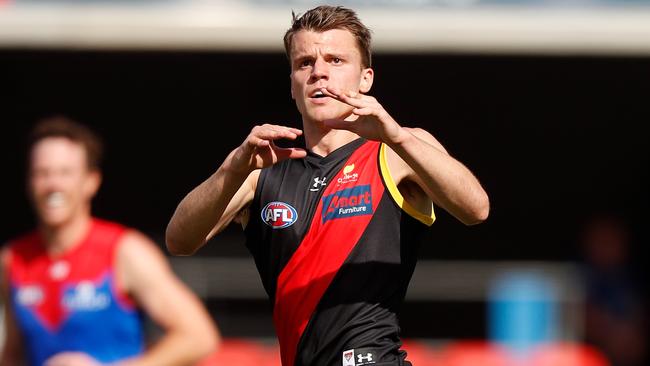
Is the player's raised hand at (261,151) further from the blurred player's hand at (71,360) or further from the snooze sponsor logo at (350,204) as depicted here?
the blurred player's hand at (71,360)

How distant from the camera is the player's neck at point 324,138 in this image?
16.6ft

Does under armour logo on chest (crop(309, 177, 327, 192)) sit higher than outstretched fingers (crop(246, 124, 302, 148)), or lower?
lower

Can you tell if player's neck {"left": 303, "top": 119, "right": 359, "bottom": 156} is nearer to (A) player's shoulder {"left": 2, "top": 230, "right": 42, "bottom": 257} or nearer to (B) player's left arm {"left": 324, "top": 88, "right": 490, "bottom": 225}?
(B) player's left arm {"left": 324, "top": 88, "right": 490, "bottom": 225}

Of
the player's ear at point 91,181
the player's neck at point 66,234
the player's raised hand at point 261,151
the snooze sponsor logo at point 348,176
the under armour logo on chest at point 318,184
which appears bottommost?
the player's neck at point 66,234

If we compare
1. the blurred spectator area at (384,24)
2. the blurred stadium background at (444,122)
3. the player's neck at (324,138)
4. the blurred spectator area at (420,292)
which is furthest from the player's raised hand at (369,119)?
the blurred spectator area at (420,292)

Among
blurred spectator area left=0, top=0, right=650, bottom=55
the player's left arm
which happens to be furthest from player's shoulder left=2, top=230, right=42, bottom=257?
blurred spectator area left=0, top=0, right=650, bottom=55

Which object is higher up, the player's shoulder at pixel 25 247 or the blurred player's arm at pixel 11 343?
the player's shoulder at pixel 25 247

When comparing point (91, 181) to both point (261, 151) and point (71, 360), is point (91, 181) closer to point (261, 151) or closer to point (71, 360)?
point (71, 360)

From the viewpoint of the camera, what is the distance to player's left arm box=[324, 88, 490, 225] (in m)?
4.42

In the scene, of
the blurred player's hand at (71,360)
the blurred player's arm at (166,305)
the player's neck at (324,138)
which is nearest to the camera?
the player's neck at (324,138)

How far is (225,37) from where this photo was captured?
12977mm

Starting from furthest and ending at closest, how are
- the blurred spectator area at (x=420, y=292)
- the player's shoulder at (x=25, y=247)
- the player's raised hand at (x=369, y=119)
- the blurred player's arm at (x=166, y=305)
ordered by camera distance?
the blurred spectator area at (x=420, y=292)
the player's shoulder at (x=25, y=247)
the blurred player's arm at (x=166, y=305)
the player's raised hand at (x=369, y=119)

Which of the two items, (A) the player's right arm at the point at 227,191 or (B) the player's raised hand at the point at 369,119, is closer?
(B) the player's raised hand at the point at 369,119

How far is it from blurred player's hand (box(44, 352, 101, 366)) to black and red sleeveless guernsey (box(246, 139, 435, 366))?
2.14 m
